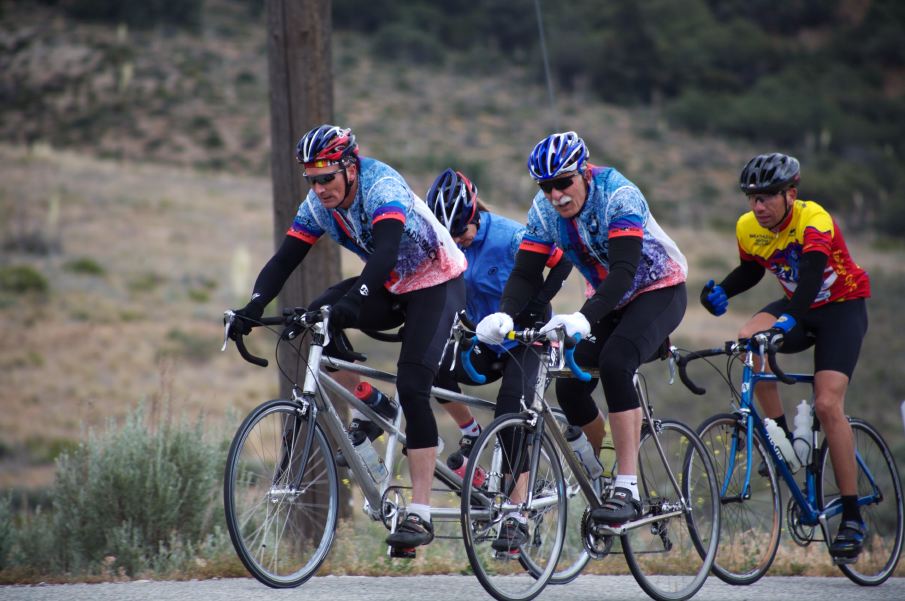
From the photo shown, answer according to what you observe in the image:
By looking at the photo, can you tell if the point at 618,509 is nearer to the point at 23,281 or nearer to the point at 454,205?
the point at 454,205

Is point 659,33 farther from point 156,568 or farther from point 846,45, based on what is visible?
point 156,568

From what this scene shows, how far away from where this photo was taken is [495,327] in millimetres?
5516

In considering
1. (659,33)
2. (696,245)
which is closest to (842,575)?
(696,245)

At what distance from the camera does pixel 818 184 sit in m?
61.7

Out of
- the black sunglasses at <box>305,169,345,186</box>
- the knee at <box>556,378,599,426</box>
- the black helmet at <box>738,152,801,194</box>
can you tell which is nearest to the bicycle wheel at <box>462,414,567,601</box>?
the knee at <box>556,378,599,426</box>

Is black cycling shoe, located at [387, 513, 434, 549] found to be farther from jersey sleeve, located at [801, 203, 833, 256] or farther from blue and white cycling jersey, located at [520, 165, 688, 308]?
jersey sleeve, located at [801, 203, 833, 256]

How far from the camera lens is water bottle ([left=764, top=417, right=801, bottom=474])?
22.4ft

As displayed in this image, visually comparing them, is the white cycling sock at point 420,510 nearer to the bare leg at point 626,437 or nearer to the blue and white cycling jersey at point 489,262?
the bare leg at point 626,437

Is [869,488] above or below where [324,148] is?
below

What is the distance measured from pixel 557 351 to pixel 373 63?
2929 inches

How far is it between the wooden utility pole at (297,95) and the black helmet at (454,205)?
123cm

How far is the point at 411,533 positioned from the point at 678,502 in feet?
5.27

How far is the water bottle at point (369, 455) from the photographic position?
239 inches

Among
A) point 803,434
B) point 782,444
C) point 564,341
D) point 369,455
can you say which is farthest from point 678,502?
point 369,455
